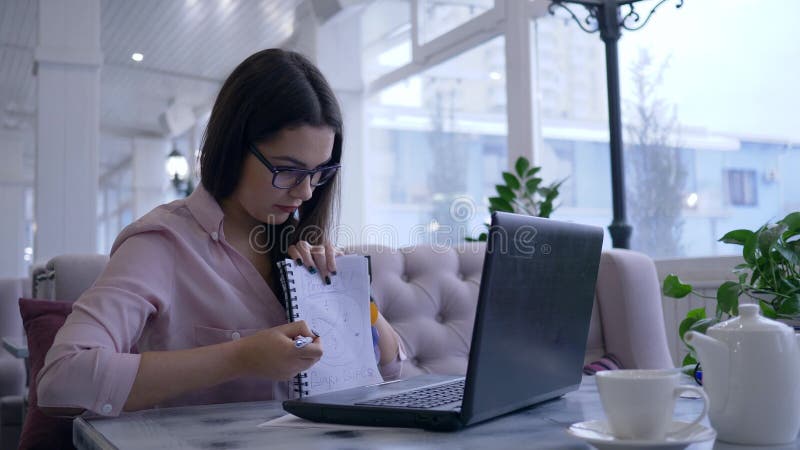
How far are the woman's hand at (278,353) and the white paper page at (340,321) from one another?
0.15 metres

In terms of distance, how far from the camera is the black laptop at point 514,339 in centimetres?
77

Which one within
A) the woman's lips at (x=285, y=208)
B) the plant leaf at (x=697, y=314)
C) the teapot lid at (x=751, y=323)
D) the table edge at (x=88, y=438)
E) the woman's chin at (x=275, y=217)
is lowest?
the table edge at (x=88, y=438)

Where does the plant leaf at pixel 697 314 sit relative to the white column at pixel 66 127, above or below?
below

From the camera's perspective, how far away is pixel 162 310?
4.05ft

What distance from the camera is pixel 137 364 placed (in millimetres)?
1048

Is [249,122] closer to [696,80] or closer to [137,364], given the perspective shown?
[137,364]

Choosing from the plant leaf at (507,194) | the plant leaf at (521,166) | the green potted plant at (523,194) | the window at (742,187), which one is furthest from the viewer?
the plant leaf at (521,166)

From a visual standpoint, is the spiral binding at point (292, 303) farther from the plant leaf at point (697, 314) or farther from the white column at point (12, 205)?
the white column at point (12, 205)

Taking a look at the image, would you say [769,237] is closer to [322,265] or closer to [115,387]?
[322,265]

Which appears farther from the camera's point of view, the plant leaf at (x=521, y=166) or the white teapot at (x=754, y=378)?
the plant leaf at (x=521, y=166)

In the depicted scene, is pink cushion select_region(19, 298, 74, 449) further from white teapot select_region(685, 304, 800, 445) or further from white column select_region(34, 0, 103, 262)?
white column select_region(34, 0, 103, 262)

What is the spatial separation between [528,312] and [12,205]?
13236mm

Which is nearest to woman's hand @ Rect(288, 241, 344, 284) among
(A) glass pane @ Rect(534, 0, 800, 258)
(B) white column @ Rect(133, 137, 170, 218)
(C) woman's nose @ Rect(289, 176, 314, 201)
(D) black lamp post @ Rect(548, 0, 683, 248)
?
(C) woman's nose @ Rect(289, 176, 314, 201)

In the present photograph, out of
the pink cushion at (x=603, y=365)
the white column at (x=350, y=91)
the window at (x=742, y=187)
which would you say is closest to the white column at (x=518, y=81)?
the window at (x=742, y=187)
